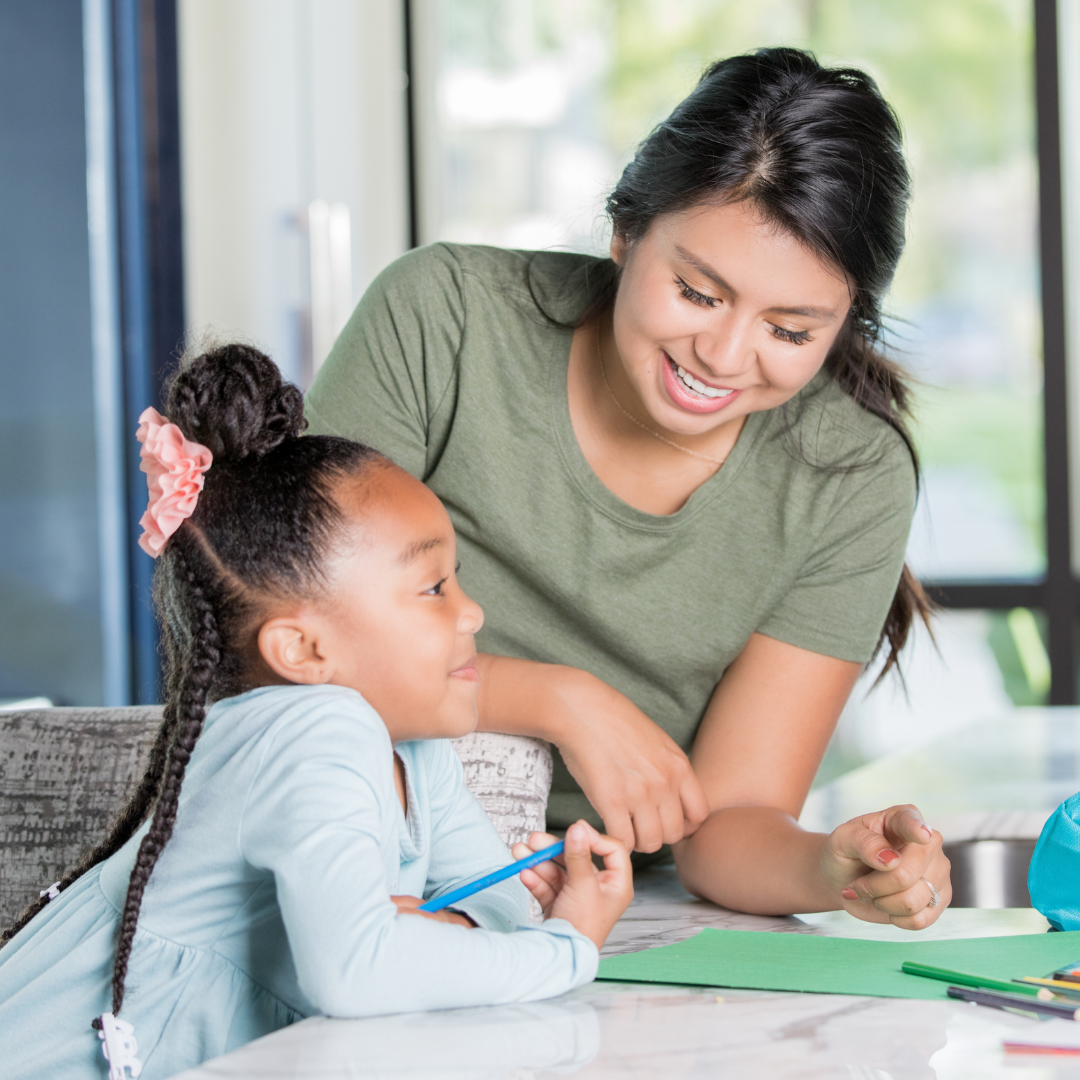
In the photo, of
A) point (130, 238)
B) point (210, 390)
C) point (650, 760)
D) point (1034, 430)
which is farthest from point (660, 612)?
point (1034, 430)

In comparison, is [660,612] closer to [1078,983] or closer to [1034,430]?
[1078,983]

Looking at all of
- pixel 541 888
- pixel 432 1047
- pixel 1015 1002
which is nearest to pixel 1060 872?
pixel 1015 1002

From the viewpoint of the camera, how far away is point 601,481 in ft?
4.11

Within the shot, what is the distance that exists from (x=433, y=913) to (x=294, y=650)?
192 mm

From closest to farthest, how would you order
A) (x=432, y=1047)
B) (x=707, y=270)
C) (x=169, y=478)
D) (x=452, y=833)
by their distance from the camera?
(x=432, y=1047) < (x=169, y=478) < (x=452, y=833) < (x=707, y=270)

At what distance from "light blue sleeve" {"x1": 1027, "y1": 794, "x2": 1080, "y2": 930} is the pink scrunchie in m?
0.61

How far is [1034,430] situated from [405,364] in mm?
2756

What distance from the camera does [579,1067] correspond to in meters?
0.59

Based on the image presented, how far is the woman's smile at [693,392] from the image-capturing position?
3.70 ft

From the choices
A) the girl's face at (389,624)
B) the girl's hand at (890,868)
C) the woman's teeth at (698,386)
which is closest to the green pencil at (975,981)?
the girl's hand at (890,868)

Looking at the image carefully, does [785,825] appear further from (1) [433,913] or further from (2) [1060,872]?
(1) [433,913]

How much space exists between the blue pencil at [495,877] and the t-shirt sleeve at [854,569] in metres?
0.46

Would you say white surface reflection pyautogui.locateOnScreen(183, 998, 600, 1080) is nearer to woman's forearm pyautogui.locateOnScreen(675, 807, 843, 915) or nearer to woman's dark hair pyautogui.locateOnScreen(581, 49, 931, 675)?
woman's forearm pyautogui.locateOnScreen(675, 807, 843, 915)

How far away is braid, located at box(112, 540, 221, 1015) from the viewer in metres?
0.77
